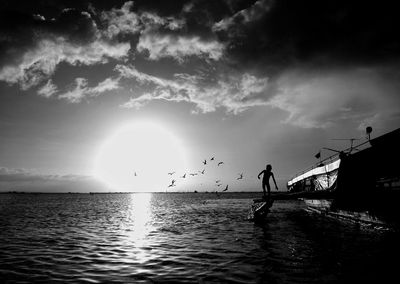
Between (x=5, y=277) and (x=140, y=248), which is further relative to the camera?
(x=140, y=248)

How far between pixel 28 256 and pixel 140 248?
455cm

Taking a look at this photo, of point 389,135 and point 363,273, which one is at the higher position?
point 389,135

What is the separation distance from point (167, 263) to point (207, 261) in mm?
1486

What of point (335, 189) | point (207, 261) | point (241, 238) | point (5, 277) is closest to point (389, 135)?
point (335, 189)

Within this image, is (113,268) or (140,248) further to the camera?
(140,248)

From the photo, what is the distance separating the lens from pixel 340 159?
2094 centimetres

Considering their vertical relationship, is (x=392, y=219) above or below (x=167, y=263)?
above

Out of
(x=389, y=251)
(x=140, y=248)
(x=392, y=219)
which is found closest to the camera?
(x=389, y=251)

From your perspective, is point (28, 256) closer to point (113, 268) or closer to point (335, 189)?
point (113, 268)

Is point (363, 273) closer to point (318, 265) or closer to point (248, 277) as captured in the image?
point (318, 265)

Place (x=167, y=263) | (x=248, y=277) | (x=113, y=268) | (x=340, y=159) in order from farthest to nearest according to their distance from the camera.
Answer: (x=340, y=159)
(x=167, y=263)
(x=113, y=268)
(x=248, y=277)

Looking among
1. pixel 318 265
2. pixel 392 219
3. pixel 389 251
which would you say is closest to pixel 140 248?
pixel 318 265

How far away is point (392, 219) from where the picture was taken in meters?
14.7

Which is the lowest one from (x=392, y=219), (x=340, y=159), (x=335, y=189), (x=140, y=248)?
(x=140, y=248)
